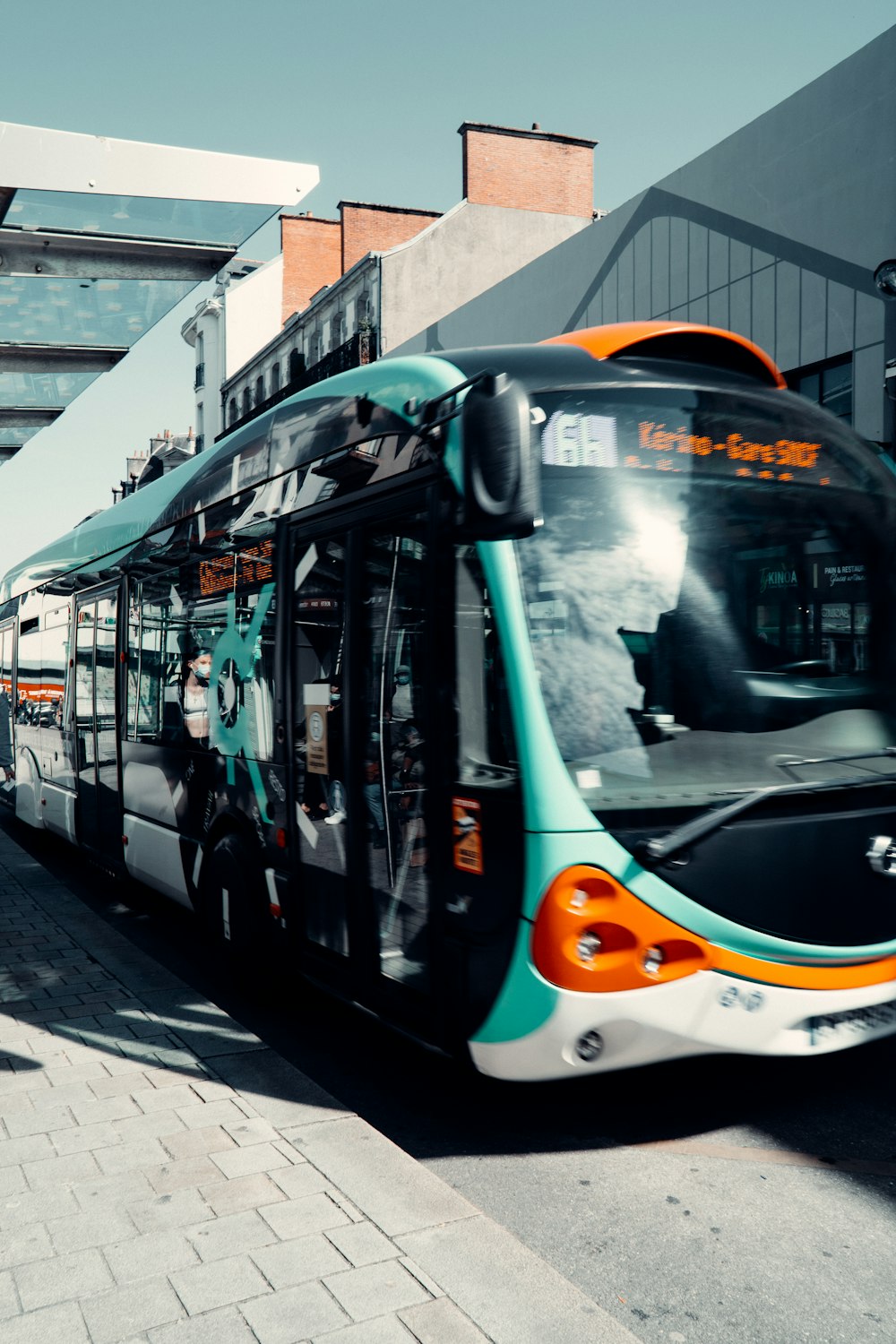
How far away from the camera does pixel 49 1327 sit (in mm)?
2809

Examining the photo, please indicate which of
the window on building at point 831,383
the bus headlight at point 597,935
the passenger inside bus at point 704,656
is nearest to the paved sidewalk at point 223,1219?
the bus headlight at point 597,935

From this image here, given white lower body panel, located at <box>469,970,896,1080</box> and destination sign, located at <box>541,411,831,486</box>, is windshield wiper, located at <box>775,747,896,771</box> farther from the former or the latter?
destination sign, located at <box>541,411,831,486</box>

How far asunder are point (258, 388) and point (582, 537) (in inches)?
1477

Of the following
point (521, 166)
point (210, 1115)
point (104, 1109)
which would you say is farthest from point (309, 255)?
point (210, 1115)

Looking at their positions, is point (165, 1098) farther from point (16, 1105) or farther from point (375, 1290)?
point (375, 1290)

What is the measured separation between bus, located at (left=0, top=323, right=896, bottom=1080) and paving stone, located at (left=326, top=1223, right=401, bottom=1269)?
77 centimetres

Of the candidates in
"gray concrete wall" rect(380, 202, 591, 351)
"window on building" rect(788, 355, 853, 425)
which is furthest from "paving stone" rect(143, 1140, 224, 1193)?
"gray concrete wall" rect(380, 202, 591, 351)

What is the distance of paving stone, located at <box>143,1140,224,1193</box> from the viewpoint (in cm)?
362

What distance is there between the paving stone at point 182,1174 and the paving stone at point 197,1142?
5 cm

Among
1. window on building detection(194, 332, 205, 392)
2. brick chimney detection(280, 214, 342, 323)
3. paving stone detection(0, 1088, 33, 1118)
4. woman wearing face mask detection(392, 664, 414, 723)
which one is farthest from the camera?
window on building detection(194, 332, 205, 392)

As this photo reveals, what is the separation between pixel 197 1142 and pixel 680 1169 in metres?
1.65

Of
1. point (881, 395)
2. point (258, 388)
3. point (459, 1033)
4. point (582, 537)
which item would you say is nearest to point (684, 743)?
point (582, 537)

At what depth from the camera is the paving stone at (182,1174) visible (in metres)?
3.62

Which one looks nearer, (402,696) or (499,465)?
(499,465)
